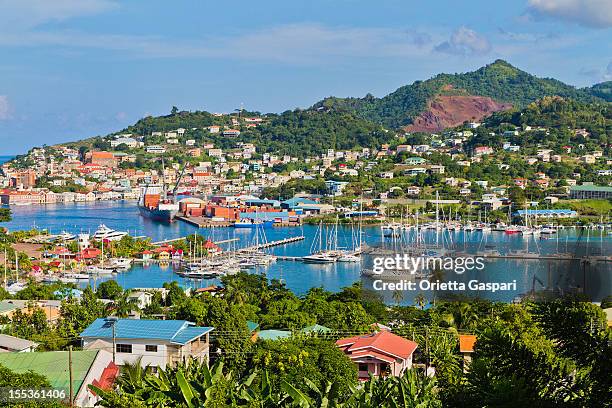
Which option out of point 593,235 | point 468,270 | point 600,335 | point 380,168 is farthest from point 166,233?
point 600,335

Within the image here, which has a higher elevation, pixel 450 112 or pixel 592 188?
pixel 450 112

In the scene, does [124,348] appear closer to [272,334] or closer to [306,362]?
[272,334]

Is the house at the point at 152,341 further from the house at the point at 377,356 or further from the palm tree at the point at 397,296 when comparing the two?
the palm tree at the point at 397,296

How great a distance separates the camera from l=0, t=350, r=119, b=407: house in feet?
13.3

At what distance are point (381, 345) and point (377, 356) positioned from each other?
4.8 inches

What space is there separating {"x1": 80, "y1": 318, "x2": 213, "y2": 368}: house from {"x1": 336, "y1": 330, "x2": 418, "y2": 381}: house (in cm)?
94

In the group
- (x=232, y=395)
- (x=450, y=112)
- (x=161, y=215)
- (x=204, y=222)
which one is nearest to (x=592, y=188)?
(x=204, y=222)

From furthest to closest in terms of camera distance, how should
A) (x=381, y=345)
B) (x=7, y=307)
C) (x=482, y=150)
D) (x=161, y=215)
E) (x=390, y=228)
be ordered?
(x=482, y=150)
(x=161, y=215)
(x=390, y=228)
(x=7, y=307)
(x=381, y=345)

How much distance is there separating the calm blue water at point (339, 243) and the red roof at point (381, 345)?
2143mm

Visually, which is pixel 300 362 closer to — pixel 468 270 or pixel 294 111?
pixel 468 270

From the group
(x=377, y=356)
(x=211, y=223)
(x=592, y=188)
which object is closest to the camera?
(x=377, y=356)

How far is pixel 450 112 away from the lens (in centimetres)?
5331

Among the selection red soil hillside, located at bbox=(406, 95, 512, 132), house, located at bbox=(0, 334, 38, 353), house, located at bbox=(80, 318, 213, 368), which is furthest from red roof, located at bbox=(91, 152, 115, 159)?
house, located at bbox=(80, 318, 213, 368)

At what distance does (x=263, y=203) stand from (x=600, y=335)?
26.8m
